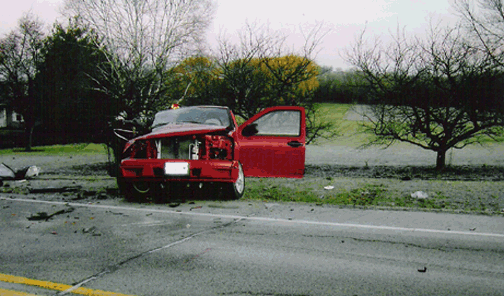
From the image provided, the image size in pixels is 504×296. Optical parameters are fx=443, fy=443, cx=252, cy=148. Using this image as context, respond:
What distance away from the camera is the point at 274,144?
27.5 feet

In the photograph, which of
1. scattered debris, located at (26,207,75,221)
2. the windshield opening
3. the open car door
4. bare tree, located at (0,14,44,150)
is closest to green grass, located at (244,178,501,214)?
the open car door

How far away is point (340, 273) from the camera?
410cm

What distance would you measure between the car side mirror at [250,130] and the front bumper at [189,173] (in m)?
0.81

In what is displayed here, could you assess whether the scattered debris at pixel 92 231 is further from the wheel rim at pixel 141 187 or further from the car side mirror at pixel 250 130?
the car side mirror at pixel 250 130

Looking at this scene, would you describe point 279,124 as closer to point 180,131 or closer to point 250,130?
point 250,130

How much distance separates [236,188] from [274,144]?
1094 mm

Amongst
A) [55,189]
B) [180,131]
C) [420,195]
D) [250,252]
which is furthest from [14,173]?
[420,195]

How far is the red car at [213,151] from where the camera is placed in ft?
25.3

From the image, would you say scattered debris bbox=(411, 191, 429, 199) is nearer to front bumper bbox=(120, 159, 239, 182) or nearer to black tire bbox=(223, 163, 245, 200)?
black tire bbox=(223, 163, 245, 200)

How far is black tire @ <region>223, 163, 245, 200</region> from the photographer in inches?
324

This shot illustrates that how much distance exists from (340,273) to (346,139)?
3099cm

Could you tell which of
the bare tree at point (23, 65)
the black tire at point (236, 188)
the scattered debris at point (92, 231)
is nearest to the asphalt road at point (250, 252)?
the scattered debris at point (92, 231)

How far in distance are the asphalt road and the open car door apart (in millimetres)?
1170

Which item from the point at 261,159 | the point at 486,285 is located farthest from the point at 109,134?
the point at 486,285
